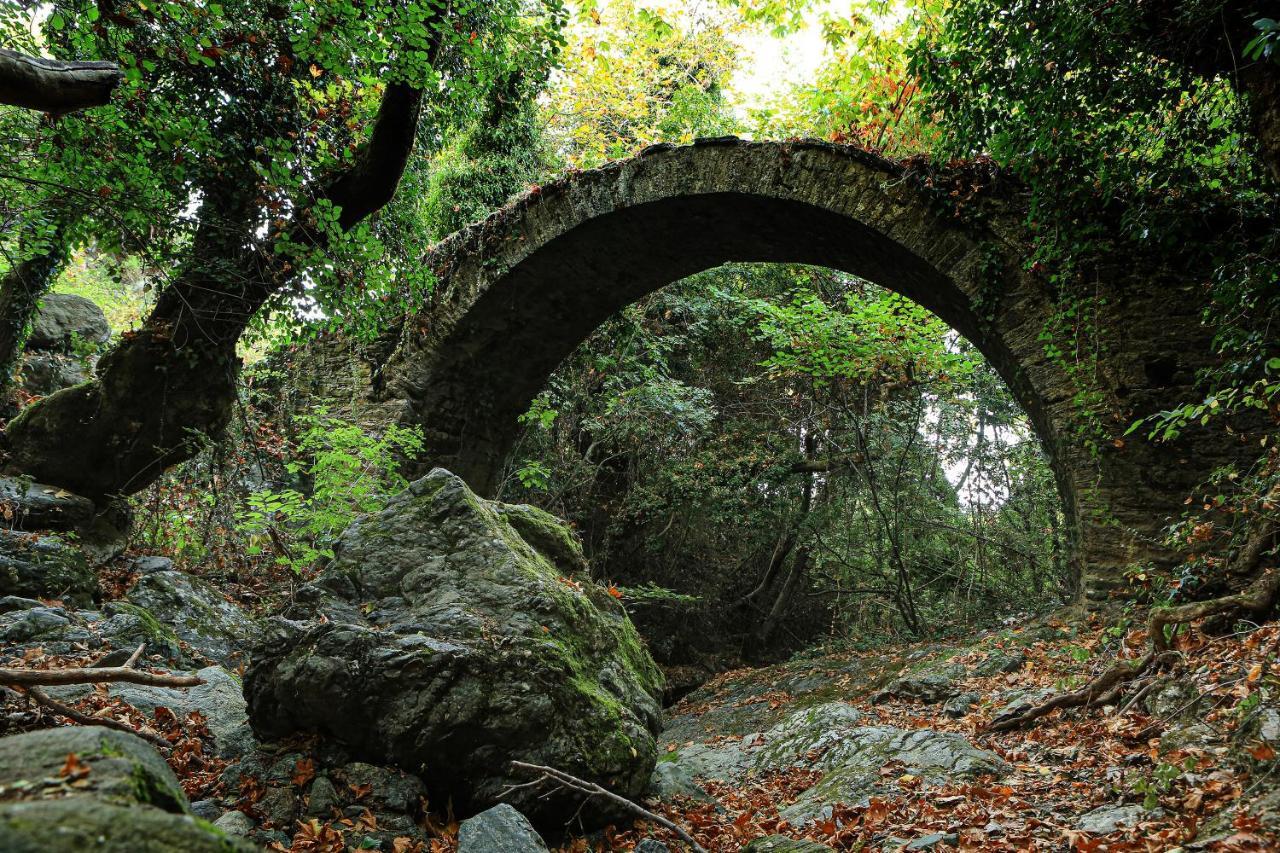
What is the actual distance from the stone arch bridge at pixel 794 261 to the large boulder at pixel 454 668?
374 centimetres

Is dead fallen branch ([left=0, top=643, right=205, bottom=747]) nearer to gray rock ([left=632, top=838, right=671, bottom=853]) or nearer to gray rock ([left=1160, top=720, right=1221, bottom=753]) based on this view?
gray rock ([left=632, top=838, right=671, bottom=853])

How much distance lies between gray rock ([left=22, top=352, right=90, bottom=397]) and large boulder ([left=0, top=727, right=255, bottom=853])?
859 centimetres

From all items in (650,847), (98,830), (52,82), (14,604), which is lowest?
(650,847)

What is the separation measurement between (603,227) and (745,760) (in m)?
4.87

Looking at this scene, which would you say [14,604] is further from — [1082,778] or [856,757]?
[1082,778]

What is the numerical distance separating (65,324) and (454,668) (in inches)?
369

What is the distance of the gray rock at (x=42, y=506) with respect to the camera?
5.31 m

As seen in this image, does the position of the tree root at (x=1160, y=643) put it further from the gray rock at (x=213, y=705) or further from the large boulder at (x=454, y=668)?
the gray rock at (x=213, y=705)

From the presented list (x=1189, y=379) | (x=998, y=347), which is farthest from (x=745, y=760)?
(x=1189, y=379)

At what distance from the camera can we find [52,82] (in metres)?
2.01

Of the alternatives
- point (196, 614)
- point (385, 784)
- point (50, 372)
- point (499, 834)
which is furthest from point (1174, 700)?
point (50, 372)

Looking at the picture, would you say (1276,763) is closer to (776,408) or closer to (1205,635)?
(1205,635)

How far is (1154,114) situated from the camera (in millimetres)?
4078

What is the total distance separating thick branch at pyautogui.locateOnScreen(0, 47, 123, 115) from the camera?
194 cm
